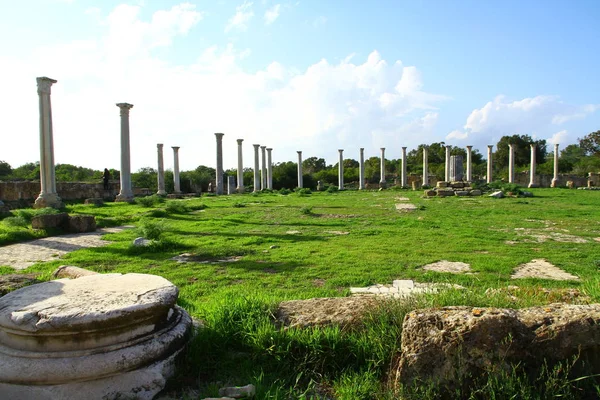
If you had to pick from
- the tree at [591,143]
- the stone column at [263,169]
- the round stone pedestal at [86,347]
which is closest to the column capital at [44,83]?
the round stone pedestal at [86,347]

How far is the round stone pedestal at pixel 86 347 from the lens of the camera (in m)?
2.74

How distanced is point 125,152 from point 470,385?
23.4m

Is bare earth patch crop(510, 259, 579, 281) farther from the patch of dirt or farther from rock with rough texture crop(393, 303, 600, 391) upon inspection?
rock with rough texture crop(393, 303, 600, 391)

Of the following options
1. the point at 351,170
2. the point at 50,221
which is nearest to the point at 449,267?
the point at 50,221

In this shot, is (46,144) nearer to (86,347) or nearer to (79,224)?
(79,224)

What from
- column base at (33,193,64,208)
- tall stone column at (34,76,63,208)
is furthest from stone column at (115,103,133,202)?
column base at (33,193,64,208)

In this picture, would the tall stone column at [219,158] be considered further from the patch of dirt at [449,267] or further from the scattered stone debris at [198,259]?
the patch of dirt at [449,267]

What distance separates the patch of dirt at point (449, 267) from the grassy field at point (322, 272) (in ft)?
0.56

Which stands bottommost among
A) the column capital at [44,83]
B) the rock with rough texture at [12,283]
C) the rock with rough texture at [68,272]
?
the rock with rough texture at [68,272]

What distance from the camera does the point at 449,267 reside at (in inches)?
249

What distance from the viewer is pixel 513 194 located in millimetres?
24281

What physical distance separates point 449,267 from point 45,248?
796 centimetres

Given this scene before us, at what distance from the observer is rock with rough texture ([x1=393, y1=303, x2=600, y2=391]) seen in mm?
2615

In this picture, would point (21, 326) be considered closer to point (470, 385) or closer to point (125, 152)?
point (470, 385)
